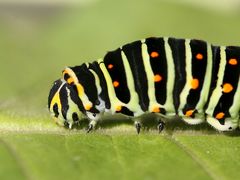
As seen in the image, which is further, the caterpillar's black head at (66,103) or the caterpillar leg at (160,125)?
the caterpillar's black head at (66,103)

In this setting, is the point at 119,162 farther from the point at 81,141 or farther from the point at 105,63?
the point at 105,63

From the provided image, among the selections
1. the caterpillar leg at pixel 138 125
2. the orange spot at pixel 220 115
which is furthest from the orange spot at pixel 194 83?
the caterpillar leg at pixel 138 125

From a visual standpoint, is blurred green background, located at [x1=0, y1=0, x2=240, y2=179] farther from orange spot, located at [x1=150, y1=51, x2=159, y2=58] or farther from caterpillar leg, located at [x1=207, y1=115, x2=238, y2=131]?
orange spot, located at [x1=150, y1=51, x2=159, y2=58]

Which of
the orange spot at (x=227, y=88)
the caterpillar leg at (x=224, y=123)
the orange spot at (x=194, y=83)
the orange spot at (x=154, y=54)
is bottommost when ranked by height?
the caterpillar leg at (x=224, y=123)

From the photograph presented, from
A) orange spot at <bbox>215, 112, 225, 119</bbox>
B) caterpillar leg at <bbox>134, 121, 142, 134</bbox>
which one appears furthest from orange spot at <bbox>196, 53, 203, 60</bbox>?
caterpillar leg at <bbox>134, 121, 142, 134</bbox>

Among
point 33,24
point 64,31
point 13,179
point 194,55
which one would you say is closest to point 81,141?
point 13,179

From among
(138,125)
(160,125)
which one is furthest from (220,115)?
(138,125)

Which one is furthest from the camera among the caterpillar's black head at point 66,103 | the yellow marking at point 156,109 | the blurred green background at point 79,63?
the caterpillar's black head at point 66,103

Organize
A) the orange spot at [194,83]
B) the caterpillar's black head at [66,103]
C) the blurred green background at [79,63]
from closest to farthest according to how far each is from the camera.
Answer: the blurred green background at [79,63] → the orange spot at [194,83] → the caterpillar's black head at [66,103]

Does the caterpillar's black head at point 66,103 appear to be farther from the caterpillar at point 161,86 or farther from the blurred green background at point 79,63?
the blurred green background at point 79,63
